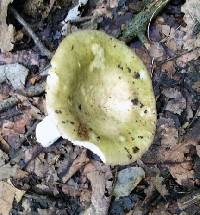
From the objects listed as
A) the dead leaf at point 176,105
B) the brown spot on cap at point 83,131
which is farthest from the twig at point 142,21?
the brown spot on cap at point 83,131

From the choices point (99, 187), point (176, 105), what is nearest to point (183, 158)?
point (176, 105)

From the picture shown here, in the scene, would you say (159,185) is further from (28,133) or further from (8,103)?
(8,103)

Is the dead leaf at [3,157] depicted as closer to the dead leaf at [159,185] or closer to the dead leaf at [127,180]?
the dead leaf at [127,180]

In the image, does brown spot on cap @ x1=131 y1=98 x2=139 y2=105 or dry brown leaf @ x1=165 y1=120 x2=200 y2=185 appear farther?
dry brown leaf @ x1=165 y1=120 x2=200 y2=185

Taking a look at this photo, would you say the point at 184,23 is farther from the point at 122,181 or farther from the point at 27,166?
the point at 27,166

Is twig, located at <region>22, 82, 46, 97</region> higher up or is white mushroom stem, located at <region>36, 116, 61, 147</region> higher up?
twig, located at <region>22, 82, 46, 97</region>

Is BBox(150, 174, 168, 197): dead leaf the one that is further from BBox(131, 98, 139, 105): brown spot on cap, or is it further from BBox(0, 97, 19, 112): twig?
BBox(0, 97, 19, 112): twig

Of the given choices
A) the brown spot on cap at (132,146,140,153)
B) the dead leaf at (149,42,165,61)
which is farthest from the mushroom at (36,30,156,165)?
the dead leaf at (149,42,165,61)
